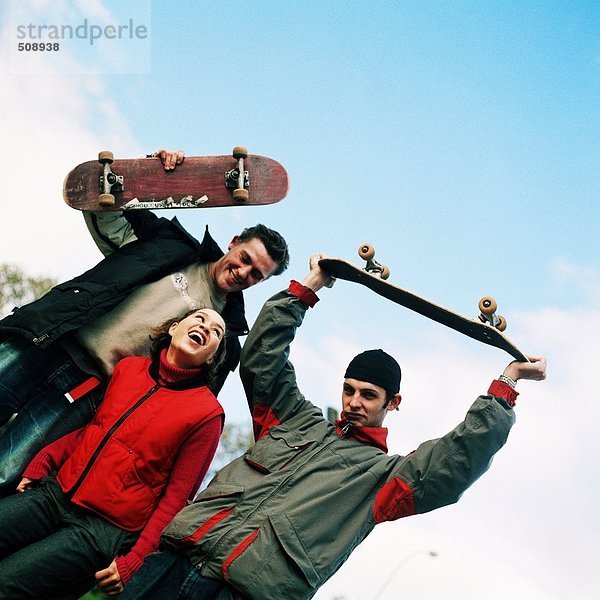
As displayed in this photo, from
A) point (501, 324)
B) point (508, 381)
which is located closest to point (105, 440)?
point (508, 381)

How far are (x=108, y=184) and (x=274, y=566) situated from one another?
259cm

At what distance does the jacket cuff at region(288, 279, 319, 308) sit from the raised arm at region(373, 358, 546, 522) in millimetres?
1087

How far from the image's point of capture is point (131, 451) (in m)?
4.35

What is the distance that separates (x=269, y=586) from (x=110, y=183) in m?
2.67

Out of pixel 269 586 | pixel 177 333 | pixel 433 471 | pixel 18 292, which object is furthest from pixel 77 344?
pixel 18 292

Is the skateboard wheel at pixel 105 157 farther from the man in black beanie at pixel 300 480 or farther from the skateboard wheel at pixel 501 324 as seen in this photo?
the skateboard wheel at pixel 501 324

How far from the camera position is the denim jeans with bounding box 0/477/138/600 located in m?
4.12

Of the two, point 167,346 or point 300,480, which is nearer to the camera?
point 300,480

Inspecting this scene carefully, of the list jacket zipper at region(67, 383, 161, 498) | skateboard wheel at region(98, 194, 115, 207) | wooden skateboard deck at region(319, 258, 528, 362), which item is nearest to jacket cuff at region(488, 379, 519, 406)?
wooden skateboard deck at region(319, 258, 528, 362)

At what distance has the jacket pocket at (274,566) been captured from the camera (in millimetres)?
4055

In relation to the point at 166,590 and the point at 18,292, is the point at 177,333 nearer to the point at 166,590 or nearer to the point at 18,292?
the point at 166,590

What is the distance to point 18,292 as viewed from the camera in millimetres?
19734

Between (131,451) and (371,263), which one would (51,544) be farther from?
(371,263)

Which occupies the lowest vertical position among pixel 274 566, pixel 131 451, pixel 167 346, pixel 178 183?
pixel 274 566
